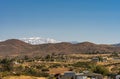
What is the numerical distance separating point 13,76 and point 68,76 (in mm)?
8382

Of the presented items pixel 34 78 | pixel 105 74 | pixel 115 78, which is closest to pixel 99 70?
pixel 105 74

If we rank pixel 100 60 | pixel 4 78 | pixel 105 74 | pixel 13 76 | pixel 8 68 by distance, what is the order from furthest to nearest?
1. pixel 100 60
2. pixel 8 68
3. pixel 105 74
4. pixel 13 76
5. pixel 4 78

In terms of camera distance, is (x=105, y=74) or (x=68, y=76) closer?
(x=68, y=76)

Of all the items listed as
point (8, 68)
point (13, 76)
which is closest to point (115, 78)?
point (13, 76)

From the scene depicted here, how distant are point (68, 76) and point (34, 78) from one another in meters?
5.03

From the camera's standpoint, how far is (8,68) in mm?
68625

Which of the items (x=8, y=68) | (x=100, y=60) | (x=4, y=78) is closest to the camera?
(x=4, y=78)

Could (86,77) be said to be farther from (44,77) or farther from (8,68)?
(8,68)

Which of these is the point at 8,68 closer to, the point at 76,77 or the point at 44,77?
the point at 44,77

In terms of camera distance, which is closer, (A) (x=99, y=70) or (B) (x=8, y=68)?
(A) (x=99, y=70)

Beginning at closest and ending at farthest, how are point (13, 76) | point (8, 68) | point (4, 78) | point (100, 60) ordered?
point (4, 78) < point (13, 76) < point (8, 68) < point (100, 60)

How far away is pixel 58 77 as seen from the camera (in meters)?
49.1

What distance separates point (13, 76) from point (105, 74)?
1599 cm

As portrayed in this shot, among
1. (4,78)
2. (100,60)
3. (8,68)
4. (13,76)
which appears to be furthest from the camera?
(100,60)
